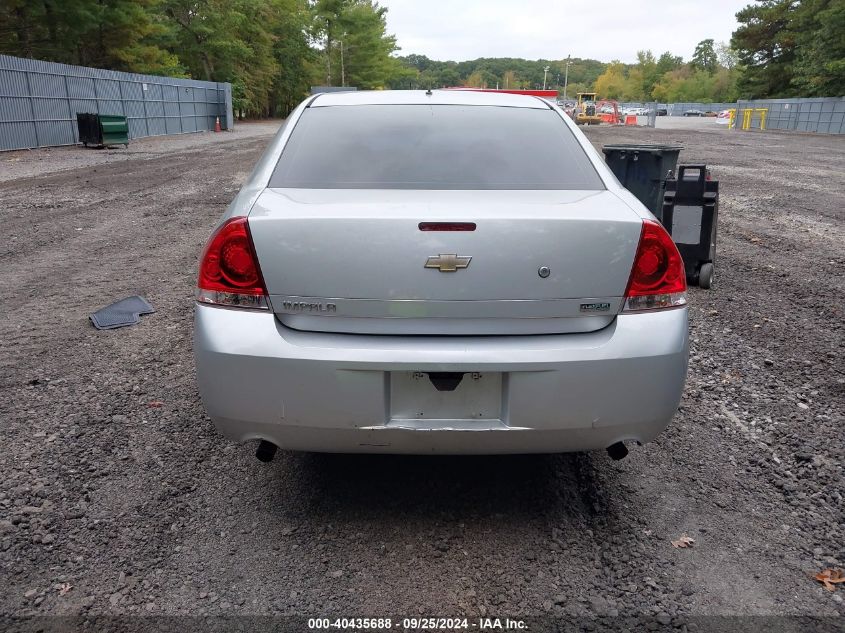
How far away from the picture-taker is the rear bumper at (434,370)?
95.3 inches

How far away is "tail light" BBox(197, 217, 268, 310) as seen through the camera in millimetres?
2518

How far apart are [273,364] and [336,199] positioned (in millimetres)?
686

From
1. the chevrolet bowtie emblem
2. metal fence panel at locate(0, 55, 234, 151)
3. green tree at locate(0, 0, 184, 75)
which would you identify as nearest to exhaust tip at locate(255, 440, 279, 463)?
the chevrolet bowtie emblem

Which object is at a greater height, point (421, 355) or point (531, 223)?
point (531, 223)

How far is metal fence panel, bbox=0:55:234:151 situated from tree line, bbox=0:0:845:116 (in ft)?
16.0

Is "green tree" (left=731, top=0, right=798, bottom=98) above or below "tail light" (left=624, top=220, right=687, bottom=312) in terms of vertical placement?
above

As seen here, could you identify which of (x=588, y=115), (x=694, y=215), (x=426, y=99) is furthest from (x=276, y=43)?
(x=426, y=99)

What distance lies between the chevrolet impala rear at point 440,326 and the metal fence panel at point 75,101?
2298 centimetres

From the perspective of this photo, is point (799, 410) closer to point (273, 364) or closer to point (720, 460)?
point (720, 460)

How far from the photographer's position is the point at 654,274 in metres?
2.58

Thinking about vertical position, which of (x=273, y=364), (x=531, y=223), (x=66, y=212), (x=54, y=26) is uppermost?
(x=54, y=26)

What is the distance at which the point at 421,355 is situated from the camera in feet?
7.91

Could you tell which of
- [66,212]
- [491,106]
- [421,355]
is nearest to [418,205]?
[421,355]

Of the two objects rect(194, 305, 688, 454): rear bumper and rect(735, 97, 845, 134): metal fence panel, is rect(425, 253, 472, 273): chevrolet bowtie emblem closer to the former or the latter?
rect(194, 305, 688, 454): rear bumper
